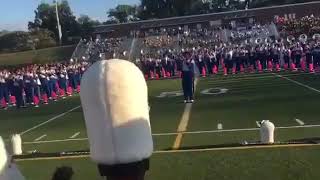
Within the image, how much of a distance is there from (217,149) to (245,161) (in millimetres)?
1209

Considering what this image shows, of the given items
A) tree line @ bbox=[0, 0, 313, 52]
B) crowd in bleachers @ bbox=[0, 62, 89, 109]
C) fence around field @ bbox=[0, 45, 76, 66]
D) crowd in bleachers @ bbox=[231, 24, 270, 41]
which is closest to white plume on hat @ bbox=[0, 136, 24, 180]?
crowd in bleachers @ bbox=[0, 62, 89, 109]

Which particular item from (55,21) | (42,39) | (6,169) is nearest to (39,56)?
(42,39)

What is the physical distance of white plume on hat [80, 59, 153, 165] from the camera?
3.83 metres

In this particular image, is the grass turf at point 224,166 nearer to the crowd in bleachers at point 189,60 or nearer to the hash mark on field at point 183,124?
the hash mark on field at point 183,124

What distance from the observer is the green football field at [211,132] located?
9086 millimetres

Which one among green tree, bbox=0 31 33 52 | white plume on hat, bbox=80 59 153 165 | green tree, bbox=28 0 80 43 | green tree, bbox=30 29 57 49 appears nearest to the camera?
white plume on hat, bbox=80 59 153 165

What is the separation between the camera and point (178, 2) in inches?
4641

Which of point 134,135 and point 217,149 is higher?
point 134,135

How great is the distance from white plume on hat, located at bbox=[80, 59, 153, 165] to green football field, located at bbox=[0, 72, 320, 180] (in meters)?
4.75

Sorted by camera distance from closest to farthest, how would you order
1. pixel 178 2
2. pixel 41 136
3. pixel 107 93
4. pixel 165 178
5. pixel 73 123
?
pixel 107 93, pixel 165 178, pixel 41 136, pixel 73 123, pixel 178 2

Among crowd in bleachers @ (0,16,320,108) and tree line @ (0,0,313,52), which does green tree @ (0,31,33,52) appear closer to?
tree line @ (0,0,313,52)

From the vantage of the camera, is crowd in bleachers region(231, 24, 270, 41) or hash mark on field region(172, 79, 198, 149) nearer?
hash mark on field region(172, 79, 198, 149)

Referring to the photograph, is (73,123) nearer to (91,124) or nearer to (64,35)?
(91,124)

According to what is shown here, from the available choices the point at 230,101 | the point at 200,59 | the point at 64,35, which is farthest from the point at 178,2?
the point at 230,101
